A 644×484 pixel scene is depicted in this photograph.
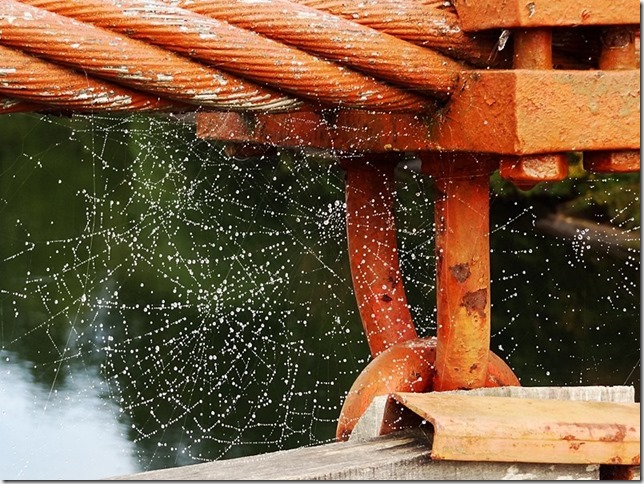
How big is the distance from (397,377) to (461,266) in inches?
5.0

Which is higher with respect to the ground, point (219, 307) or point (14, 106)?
point (14, 106)

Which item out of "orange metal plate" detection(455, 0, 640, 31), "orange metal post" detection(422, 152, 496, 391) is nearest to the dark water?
"orange metal post" detection(422, 152, 496, 391)

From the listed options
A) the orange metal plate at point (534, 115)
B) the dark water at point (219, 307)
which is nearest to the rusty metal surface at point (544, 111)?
the orange metal plate at point (534, 115)

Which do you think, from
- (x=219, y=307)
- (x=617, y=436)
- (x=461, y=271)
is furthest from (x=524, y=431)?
(x=219, y=307)

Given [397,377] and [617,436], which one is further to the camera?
[397,377]

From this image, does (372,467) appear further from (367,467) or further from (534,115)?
(534,115)

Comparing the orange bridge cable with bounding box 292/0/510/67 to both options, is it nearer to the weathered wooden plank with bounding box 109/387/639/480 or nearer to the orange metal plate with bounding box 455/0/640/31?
the orange metal plate with bounding box 455/0/640/31

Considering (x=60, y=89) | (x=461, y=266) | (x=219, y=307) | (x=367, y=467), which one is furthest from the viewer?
(x=219, y=307)

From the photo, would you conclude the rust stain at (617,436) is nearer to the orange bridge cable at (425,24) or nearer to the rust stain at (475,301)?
the rust stain at (475,301)

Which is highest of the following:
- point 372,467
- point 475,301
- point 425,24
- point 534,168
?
point 425,24

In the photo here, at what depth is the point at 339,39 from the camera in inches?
32.6

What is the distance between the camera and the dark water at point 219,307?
2568 millimetres

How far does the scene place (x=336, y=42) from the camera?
83cm

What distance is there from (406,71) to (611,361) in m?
1.97
